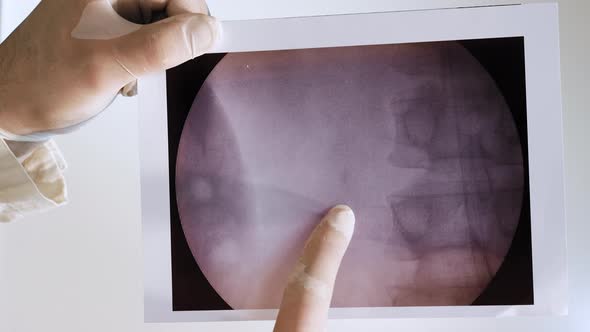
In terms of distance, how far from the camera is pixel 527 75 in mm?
594

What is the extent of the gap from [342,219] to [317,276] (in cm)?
9

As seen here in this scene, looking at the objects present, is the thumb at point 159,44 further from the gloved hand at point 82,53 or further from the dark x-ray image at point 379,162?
the dark x-ray image at point 379,162

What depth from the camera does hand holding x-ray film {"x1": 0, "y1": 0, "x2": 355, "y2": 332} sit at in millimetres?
496

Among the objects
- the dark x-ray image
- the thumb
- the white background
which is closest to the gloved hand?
the thumb

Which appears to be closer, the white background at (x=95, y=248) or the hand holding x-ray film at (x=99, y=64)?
the hand holding x-ray film at (x=99, y=64)

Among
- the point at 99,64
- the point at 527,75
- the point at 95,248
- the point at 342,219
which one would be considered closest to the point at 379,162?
the point at 342,219

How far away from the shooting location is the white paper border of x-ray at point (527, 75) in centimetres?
59

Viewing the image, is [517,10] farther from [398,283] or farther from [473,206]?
[398,283]

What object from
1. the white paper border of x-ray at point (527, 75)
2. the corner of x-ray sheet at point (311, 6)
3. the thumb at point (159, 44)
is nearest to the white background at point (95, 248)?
the corner of x-ray sheet at point (311, 6)

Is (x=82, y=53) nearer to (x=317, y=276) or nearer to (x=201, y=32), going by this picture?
(x=201, y=32)

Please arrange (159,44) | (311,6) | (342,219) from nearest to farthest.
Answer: (159,44) → (342,219) → (311,6)

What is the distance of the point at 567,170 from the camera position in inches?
28.0

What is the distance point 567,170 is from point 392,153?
0.30m

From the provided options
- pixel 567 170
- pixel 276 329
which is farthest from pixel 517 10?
pixel 276 329
